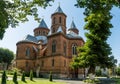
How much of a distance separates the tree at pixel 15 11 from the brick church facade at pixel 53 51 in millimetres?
33768

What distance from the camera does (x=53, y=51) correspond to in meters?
51.6

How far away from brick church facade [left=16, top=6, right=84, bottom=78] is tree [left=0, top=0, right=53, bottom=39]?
111ft

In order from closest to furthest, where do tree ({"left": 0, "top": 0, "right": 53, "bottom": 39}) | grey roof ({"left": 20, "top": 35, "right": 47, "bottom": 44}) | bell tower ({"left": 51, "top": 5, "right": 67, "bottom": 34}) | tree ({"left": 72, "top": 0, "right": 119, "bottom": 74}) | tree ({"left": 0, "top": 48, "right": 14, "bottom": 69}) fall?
tree ({"left": 0, "top": 0, "right": 53, "bottom": 39})
tree ({"left": 72, "top": 0, "right": 119, "bottom": 74})
bell tower ({"left": 51, "top": 5, "right": 67, "bottom": 34})
grey roof ({"left": 20, "top": 35, "right": 47, "bottom": 44})
tree ({"left": 0, "top": 48, "right": 14, "bottom": 69})

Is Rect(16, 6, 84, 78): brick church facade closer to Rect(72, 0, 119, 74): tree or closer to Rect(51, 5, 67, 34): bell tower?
Rect(51, 5, 67, 34): bell tower

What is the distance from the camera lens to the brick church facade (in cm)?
5022

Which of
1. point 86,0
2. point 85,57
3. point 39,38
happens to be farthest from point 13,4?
point 39,38

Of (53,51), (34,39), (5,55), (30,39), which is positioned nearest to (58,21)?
(53,51)

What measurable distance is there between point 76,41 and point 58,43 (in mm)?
5658

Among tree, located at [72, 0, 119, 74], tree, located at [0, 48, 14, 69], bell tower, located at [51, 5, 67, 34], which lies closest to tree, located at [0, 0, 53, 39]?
tree, located at [72, 0, 119, 74]

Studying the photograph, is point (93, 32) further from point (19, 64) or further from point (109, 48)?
point (19, 64)

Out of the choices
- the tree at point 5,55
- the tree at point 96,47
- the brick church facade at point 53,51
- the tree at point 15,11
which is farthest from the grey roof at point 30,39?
the tree at point 15,11

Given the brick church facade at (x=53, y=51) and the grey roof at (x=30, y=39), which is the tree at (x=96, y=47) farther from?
the grey roof at (x=30, y=39)

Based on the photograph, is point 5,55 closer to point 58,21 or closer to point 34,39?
point 34,39

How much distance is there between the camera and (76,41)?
176 ft
